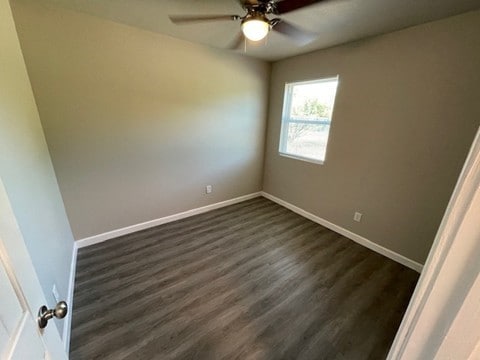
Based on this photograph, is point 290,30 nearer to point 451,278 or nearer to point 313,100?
point 313,100

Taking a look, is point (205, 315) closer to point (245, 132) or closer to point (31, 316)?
point (31, 316)

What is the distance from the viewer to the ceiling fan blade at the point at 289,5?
1319 mm

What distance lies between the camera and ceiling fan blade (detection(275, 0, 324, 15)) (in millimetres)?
1319

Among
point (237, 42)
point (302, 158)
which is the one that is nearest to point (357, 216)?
point (302, 158)

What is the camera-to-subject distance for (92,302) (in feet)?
5.52

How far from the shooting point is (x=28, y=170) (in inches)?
50.3

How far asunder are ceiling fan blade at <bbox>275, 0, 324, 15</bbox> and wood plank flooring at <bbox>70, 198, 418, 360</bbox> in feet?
7.24

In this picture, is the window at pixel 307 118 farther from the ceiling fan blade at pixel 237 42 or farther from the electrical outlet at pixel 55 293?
the electrical outlet at pixel 55 293

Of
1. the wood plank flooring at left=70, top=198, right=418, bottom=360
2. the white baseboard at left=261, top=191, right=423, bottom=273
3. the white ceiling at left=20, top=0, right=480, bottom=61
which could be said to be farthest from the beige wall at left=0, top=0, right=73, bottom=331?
the white baseboard at left=261, top=191, right=423, bottom=273

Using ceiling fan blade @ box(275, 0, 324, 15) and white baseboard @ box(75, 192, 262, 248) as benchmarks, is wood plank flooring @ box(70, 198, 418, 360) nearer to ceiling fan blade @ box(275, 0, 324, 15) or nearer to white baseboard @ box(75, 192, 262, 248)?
white baseboard @ box(75, 192, 262, 248)

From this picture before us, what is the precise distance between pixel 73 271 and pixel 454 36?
4008mm

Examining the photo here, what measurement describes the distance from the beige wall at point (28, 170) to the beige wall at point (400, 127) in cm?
295

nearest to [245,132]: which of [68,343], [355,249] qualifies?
[355,249]

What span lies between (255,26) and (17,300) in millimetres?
1854
